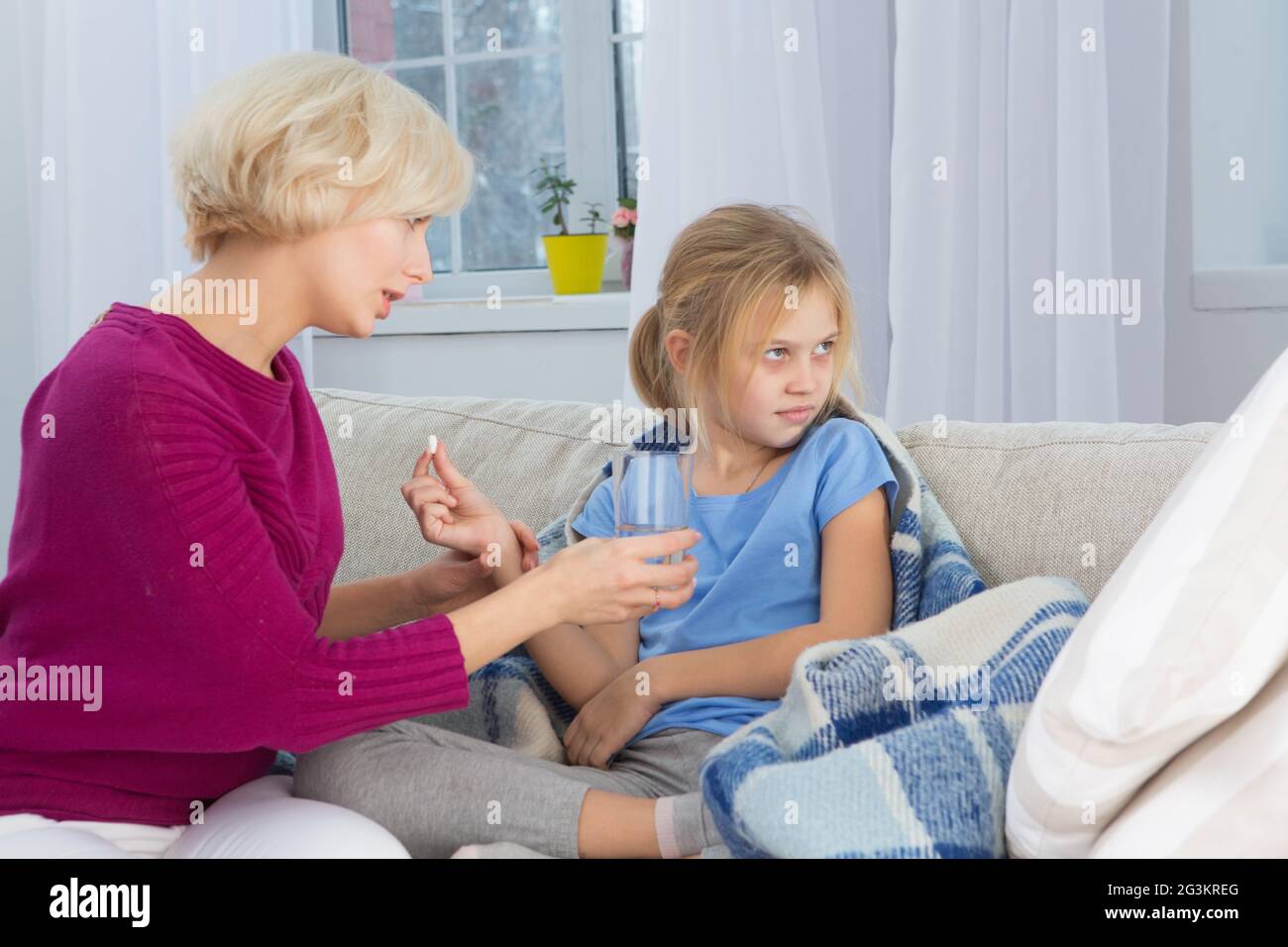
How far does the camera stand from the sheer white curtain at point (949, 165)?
2.18m

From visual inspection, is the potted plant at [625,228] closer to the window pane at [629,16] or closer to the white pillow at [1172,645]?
the window pane at [629,16]

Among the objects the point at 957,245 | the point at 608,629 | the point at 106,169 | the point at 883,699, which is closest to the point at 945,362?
the point at 957,245

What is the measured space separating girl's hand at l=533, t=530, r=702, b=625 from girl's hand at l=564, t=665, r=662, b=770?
0.21 metres

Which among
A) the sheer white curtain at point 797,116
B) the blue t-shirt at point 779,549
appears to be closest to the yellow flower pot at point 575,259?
the sheer white curtain at point 797,116

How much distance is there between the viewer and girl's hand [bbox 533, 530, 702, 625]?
1.17m

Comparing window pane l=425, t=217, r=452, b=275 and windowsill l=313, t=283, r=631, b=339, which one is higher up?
window pane l=425, t=217, r=452, b=275

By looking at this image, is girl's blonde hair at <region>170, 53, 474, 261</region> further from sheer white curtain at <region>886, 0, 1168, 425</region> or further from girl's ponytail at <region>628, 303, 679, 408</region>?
sheer white curtain at <region>886, 0, 1168, 425</region>

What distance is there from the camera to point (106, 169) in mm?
3049

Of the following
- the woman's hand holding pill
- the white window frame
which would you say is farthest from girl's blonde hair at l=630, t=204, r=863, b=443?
the white window frame

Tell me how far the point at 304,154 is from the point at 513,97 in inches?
83.1

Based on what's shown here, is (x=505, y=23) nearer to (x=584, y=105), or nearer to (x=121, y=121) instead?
(x=584, y=105)

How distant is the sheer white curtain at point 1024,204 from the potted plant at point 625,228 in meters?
0.79

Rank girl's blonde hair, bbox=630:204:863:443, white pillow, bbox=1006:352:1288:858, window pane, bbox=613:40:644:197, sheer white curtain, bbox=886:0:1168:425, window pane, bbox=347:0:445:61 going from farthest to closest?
window pane, bbox=347:0:445:61
window pane, bbox=613:40:644:197
sheer white curtain, bbox=886:0:1168:425
girl's blonde hair, bbox=630:204:863:443
white pillow, bbox=1006:352:1288:858

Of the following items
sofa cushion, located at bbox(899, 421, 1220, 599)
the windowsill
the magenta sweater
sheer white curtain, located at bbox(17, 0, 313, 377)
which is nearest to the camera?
the magenta sweater
